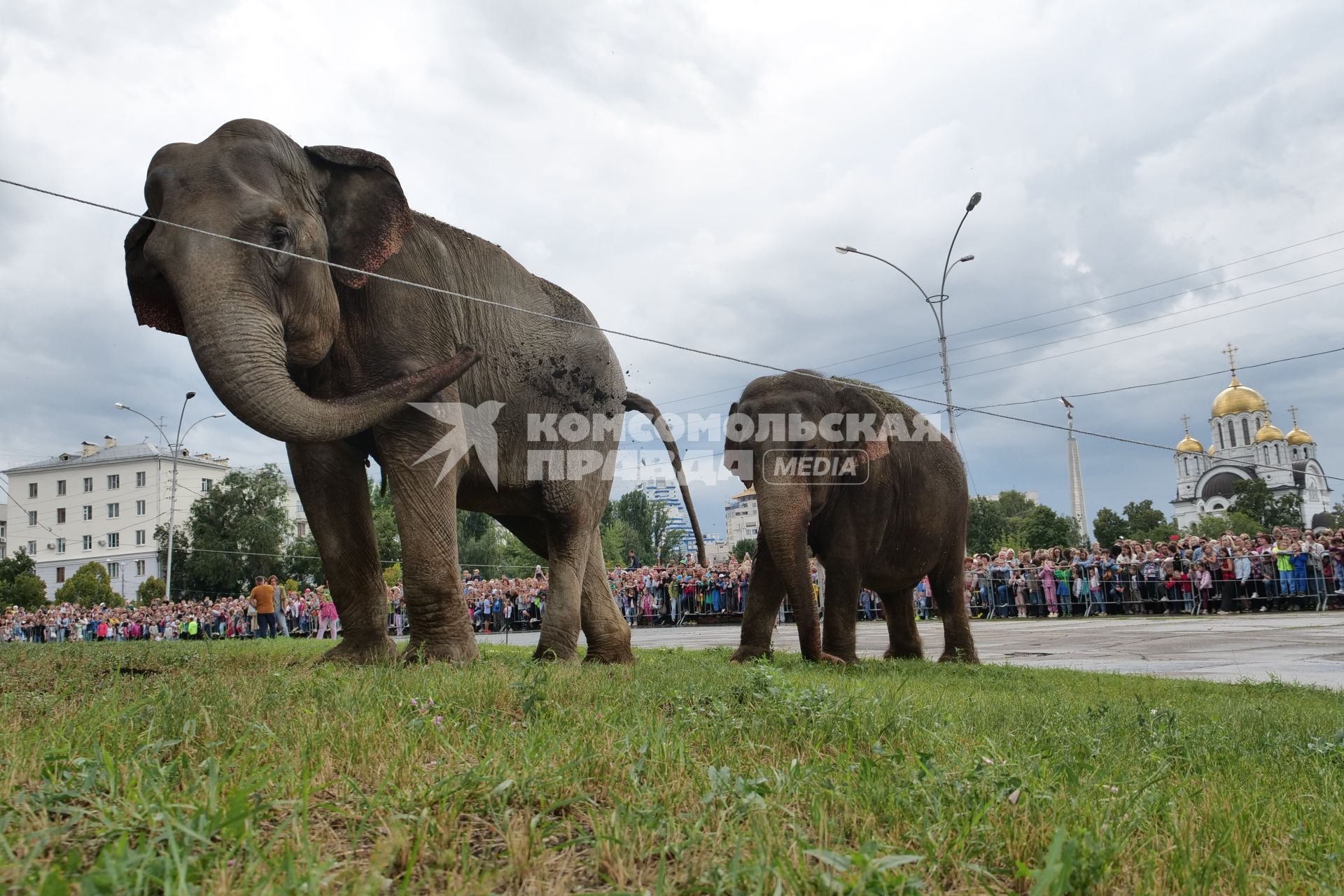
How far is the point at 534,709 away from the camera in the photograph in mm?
3543

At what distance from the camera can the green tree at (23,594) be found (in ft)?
178

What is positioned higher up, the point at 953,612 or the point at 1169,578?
the point at 1169,578

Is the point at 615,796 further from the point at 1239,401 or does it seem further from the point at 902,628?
the point at 1239,401

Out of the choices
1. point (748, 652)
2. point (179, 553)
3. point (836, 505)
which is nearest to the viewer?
point (748, 652)

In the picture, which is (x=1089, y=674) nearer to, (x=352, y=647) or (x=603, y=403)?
(x=603, y=403)

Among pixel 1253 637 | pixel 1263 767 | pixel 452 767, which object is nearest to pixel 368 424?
pixel 452 767

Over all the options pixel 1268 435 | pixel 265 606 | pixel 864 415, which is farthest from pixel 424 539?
pixel 1268 435

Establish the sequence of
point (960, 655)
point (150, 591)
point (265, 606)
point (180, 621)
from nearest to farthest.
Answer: point (960, 655) → point (265, 606) → point (180, 621) → point (150, 591)

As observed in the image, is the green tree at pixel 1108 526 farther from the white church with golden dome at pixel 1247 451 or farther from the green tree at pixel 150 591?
the green tree at pixel 150 591

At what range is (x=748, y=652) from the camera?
9031 millimetres

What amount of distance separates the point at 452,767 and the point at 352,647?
4.14 meters

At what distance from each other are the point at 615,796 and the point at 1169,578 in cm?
2309

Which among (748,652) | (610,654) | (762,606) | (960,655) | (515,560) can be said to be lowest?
(960,655)

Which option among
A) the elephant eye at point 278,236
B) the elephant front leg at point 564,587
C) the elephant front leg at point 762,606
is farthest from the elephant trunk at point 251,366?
the elephant front leg at point 762,606
